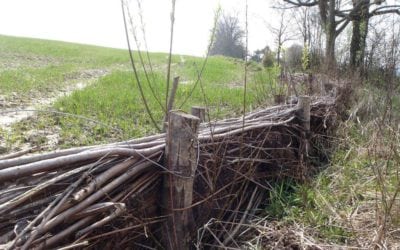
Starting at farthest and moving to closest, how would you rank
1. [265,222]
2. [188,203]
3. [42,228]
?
[265,222], [188,203], [42,228]

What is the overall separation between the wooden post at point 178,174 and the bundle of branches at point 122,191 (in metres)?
0.06

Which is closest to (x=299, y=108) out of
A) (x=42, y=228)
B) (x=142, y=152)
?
(x=142, y=152)

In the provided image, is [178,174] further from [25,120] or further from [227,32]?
[227,32]

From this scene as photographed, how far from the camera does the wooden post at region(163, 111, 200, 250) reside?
6.34 ft

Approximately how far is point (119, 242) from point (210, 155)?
0.74 meters

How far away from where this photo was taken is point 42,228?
1.39 m

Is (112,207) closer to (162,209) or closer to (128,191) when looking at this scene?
(128,191)

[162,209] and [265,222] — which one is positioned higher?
[162,209]

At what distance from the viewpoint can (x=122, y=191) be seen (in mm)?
1808

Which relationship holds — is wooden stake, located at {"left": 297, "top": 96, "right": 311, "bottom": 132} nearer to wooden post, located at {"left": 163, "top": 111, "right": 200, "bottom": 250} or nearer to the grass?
the grass

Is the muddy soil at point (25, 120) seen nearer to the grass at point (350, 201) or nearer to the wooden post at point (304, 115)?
the grass at point (350, 201)

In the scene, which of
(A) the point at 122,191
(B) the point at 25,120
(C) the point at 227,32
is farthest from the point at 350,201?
(C) the point at 227,32

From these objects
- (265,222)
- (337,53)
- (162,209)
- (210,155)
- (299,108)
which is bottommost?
→ (265,222)

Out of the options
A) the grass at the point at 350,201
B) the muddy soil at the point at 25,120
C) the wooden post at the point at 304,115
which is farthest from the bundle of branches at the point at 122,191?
the wooden post at the point at 304,115
